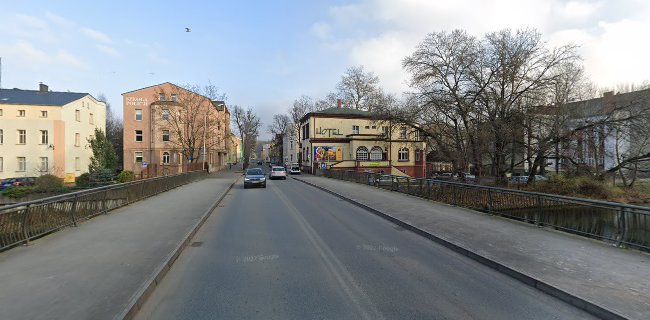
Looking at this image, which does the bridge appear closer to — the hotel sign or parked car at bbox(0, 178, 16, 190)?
parked car at bbox(0, 178, 16, 190)

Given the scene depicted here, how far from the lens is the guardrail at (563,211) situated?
6836 millimetres

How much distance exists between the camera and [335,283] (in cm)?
509

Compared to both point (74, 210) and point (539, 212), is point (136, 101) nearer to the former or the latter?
Result: point (74, 210)

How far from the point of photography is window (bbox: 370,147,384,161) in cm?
5034

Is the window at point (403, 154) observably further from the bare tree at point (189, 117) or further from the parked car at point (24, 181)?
the parked car at point (24, 181)

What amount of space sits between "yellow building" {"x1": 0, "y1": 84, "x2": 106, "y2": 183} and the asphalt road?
41339 mm

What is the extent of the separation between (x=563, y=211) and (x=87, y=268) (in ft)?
33.8

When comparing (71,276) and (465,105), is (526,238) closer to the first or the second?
(71,276)

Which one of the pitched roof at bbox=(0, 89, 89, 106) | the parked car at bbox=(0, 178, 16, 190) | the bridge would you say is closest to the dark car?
the bridge

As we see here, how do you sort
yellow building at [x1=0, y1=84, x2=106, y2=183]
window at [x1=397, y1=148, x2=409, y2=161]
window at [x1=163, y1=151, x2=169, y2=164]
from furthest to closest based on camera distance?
window at [x1=397, y1=148, x2=409, y2=161]
window at [x1=163, y1=151, x2=169, y2=164]
yellow building at [x1=0, y1=84, x2=106, y2=183]

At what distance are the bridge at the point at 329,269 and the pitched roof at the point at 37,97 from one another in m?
41.8

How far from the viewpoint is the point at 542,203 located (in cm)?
920

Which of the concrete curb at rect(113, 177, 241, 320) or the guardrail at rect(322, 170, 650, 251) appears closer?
the concrete curb at rect(113, 177, 241, 320)

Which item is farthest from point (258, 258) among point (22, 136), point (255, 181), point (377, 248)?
point (22, 136)
